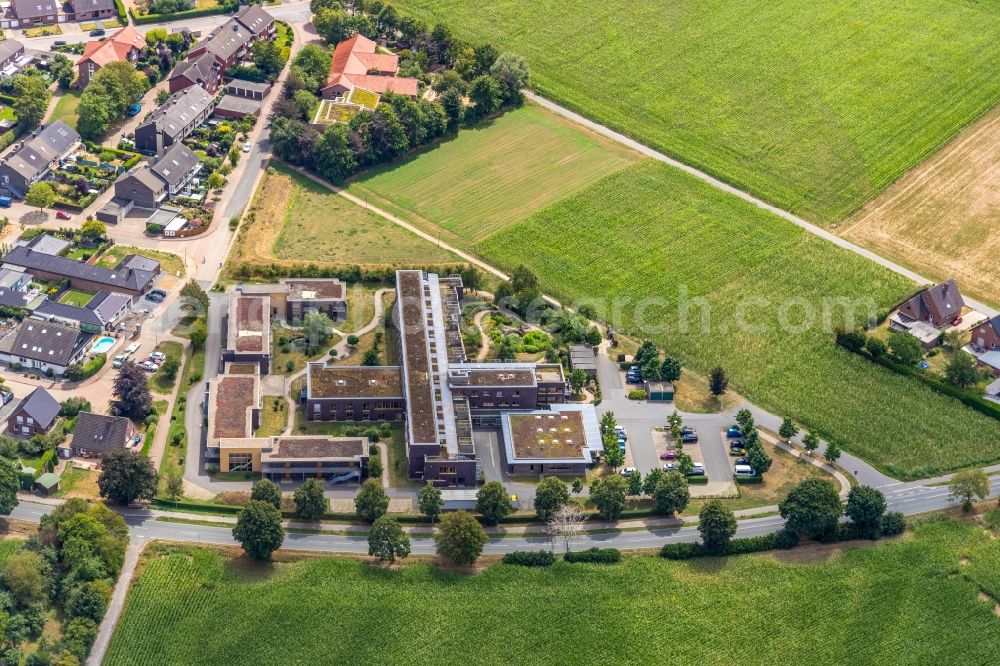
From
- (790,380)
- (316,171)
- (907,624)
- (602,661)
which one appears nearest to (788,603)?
(907,624)

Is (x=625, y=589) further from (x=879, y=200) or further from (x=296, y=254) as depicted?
(x=879, y=200)

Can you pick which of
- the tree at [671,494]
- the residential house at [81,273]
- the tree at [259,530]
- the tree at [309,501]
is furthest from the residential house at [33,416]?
the tree at [671,494]

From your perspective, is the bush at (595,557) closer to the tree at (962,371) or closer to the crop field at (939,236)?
the tree at (962,371)

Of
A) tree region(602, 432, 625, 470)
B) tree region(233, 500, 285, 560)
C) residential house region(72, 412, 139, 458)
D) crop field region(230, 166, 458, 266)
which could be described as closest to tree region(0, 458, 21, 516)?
residential house region(72, 412, 139, 458)

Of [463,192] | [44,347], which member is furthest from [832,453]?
[44,347]

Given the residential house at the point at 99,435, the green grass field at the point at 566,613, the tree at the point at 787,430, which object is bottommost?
the green grass field at the point at 566,613
